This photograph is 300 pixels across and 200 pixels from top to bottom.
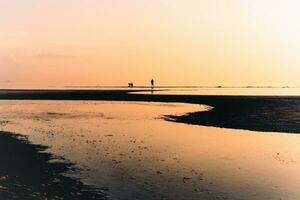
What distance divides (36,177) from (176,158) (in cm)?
827

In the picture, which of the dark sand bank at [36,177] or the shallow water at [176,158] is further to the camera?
the shallow water at [176,158]

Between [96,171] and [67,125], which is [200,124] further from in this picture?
[96,171]

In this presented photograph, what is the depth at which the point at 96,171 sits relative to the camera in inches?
813

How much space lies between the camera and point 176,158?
24531 millimetres

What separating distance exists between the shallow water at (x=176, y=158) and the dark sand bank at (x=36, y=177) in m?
0.81

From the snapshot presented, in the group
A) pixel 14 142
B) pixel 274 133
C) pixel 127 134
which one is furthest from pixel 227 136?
pixel 14 142

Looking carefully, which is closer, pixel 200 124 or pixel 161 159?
pixel 161 159

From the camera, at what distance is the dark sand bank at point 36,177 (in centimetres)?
1641

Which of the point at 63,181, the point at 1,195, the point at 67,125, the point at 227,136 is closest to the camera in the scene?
the point at 1,195

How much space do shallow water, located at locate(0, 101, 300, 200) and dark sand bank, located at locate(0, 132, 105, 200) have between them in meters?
0.81

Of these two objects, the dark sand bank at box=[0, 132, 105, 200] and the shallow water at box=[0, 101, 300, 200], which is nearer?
the dark sand bank at box=[0, 132, 105, 200]

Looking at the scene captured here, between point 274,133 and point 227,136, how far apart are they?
4.25 metres

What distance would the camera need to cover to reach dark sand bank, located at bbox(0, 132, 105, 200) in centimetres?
1641

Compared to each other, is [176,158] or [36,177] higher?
[36,177]
